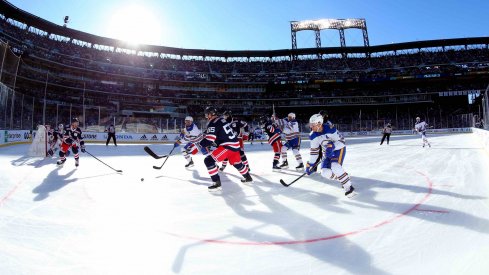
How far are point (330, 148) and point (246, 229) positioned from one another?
2329 mm

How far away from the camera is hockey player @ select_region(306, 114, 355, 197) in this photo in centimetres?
495

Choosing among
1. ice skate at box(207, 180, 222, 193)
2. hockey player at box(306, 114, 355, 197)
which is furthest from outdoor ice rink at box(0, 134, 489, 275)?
hockey player at box(306, 114, 355, 197)

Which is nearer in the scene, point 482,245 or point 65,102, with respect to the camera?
point 482,245

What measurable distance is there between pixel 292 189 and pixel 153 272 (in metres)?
3.63

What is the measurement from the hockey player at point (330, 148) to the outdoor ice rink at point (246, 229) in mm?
311

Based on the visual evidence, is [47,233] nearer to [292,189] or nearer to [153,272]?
[153,272]

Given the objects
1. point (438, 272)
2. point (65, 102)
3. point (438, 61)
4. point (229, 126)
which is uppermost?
point (438, 61)

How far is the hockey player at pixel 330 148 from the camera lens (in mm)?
4945

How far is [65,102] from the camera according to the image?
122 ft

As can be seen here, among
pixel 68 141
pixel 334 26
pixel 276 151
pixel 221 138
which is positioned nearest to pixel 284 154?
pixel 276 151

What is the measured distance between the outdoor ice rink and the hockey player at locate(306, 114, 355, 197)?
311 millimetres

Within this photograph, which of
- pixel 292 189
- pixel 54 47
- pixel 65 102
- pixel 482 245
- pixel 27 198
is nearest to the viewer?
pixel 482 245

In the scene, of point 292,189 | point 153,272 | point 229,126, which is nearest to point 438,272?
point 153,272

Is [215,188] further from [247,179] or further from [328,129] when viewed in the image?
[328,129]
